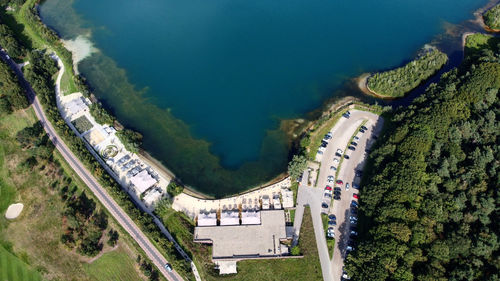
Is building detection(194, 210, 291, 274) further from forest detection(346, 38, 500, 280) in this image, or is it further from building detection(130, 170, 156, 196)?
building detection(130, 170, 156, 196)

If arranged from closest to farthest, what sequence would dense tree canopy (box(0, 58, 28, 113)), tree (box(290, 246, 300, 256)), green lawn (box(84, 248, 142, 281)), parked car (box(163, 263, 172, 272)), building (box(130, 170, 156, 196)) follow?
tree (box(290, 246, 300, 256)), parked car (box(163, 263, 172, 272)), green lawn (box(84, 248, 142, 281)), building (box(130, 170, 156, 196)), dense tree canopy (box(0, 58, 28, 113))

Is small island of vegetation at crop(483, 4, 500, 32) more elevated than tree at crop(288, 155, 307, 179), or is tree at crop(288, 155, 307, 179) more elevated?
small island of vegetation at crop(483, 4, 500, 32)

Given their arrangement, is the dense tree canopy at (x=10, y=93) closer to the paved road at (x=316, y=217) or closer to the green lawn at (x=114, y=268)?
the green lawn at (x=114, y=268)

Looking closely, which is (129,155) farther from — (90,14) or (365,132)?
(90,14)

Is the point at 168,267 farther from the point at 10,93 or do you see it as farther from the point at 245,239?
the point at 10,93

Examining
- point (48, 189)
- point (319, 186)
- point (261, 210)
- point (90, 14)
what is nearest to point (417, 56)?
point (319, 186)

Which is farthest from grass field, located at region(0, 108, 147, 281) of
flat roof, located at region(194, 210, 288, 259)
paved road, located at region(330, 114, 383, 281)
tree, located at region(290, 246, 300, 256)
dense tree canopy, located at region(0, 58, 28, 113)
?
paved road, located at region(330, 114, 383, 281)

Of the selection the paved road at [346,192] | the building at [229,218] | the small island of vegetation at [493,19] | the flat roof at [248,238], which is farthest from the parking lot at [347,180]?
the small island of vegetation at [493,19]
